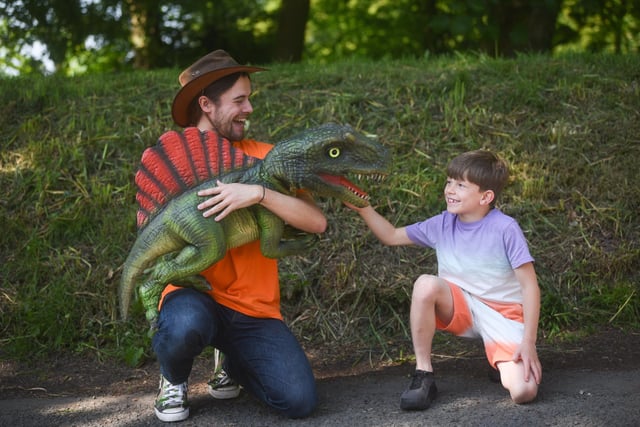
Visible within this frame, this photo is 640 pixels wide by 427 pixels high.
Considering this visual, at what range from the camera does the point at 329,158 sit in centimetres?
327

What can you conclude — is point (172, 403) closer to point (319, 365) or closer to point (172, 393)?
point (172, 393)

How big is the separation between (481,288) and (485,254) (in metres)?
0.17

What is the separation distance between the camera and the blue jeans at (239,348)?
3365 mm

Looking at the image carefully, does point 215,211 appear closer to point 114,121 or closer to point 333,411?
A: point 333,411

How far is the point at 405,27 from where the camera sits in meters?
9.43

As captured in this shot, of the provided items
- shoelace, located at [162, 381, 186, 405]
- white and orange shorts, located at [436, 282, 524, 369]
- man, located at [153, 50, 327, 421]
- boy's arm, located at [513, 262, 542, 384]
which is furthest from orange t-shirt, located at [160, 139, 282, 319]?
boy's arm, located at [513, 262, 542, 384]

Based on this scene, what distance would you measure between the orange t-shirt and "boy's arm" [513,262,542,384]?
1.15m

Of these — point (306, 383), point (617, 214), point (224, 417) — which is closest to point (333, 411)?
point (306, 383)

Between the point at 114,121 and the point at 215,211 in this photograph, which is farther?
the point at 114,121

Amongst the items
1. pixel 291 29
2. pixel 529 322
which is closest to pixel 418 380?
pixel 529 322

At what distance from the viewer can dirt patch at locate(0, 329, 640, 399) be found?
4.14 m

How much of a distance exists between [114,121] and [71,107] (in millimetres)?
422

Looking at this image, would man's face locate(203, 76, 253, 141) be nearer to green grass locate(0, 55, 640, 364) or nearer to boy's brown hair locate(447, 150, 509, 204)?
boy's brown hair locate(447, 150, 509, 204)

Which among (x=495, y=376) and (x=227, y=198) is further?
(x=495, y=376)
